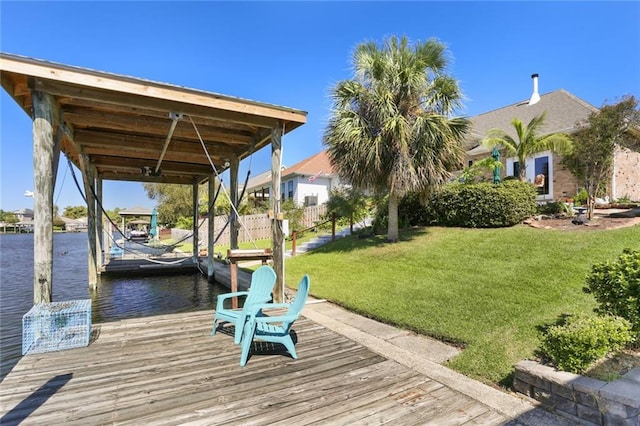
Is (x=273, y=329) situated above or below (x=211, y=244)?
below

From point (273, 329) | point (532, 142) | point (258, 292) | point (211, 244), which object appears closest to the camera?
point (273, 329)

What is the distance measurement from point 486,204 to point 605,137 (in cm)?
335

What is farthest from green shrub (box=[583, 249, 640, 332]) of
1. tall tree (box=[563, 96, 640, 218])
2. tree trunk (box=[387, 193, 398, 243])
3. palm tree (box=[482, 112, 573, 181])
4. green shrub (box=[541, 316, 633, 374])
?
palm tree (box=[482, 112, 573, 181])

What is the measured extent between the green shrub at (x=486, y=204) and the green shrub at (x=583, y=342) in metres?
7.05

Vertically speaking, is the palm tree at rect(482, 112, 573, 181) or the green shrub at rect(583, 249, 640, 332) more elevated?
the palm tree at rect(482, 112, 573, 181)

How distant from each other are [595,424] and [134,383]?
3561 millimetres

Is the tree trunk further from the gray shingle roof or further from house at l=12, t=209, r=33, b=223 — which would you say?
house at l=12, t=209, r=33, b=223

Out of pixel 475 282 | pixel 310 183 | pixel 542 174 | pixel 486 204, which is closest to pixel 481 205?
pixel 486 204

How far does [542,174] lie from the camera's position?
14.0 meters

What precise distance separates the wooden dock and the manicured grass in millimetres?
815

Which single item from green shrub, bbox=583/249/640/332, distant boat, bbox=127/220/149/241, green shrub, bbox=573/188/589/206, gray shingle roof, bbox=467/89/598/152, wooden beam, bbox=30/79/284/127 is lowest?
distant boat, bbox=127/220/149/241

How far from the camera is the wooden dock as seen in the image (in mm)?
2352

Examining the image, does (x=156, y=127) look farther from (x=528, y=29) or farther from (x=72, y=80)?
(x=528, y=29)

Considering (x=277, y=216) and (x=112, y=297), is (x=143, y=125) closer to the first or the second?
(x=277, y=216)
